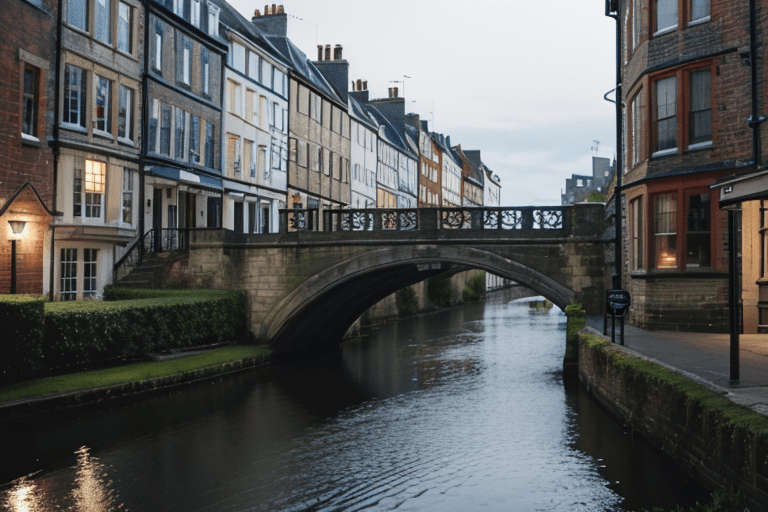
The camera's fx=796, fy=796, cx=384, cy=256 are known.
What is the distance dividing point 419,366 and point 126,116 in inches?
486

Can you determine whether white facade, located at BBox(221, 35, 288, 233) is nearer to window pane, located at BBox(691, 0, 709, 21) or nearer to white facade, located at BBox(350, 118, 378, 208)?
white facade, located at BBox(350, 118, 378, 208)

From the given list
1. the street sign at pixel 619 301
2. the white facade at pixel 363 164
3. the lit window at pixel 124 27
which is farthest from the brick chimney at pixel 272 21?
the street sign at pixel 619 301

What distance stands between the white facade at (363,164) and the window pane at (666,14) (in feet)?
104

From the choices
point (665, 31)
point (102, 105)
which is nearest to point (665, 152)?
point (665, 31)

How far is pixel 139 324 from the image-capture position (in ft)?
65.5

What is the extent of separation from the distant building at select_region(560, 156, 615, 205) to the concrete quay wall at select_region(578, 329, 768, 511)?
46.9m

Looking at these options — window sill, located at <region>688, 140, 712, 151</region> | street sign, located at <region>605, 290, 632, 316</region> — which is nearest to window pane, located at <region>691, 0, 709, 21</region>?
window sill, located at <region>688, 140, 712, 151</region>

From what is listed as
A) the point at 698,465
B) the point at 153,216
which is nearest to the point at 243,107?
the point at 153,216

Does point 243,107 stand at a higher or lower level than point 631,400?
higher

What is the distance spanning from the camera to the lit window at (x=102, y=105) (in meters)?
23.9

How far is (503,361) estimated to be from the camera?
1053 inches

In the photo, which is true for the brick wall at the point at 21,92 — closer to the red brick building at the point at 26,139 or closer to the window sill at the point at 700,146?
the red brick building at the point at 26,139

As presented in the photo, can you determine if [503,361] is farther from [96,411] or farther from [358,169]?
[358,169]

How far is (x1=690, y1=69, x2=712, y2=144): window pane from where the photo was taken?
1845 centimetres
